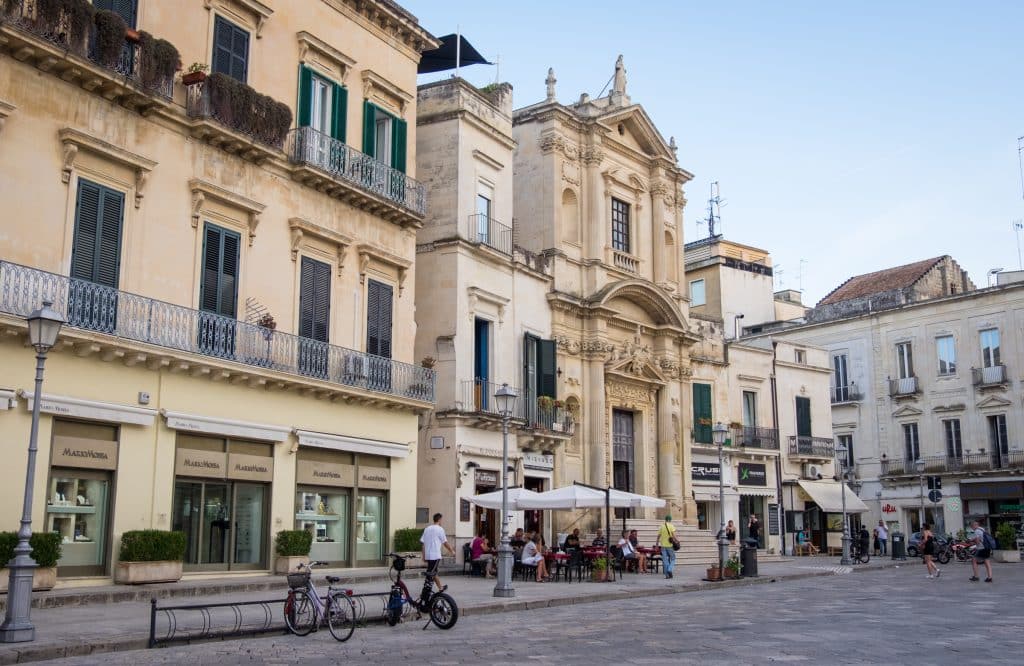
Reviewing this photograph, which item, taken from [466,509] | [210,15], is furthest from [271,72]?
[466,509]

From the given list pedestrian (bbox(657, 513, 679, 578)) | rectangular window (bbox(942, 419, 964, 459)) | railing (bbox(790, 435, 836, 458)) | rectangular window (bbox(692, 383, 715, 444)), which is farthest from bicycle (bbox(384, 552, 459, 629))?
rectangular window (bbox(942, 419, 964, 459))

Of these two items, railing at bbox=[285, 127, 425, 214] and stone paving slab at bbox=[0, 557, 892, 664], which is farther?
railing at bbox=[285, 127, 425, 214]

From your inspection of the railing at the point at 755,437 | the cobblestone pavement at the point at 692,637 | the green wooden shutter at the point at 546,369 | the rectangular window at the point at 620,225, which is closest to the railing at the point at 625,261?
the rectangular window at the point at 620,225

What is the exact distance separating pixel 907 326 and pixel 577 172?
24.5 m

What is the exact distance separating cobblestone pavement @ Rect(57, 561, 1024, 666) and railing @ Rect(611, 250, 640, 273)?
54.9 feet

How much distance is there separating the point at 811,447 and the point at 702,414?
7459 millimetres

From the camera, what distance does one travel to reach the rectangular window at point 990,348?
49.0 metres

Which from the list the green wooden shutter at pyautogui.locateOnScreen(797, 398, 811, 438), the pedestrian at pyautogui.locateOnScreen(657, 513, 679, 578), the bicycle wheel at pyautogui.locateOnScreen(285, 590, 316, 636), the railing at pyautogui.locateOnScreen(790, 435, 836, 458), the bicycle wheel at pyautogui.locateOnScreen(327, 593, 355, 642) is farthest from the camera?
the green wooden shutter at pyautogui.locateOnScreen(797, 398, 811, 438)

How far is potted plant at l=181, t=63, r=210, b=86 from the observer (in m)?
20.0

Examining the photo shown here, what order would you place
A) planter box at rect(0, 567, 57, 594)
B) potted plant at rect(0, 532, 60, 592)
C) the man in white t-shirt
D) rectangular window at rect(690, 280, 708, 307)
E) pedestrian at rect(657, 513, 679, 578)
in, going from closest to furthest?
→ 1. potted plant at rect(0, 532, 60, 592)
2. planter box at rect(0, 567, 57, 594)
3. the man in white t-shirt
4. pedestrian at rect(657, 513, 679, 578)
5. rectangular window at rect(690, 280, 708, 307)

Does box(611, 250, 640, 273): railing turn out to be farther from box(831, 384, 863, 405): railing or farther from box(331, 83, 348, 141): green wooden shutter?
box(831, 384, 863, 405): railing

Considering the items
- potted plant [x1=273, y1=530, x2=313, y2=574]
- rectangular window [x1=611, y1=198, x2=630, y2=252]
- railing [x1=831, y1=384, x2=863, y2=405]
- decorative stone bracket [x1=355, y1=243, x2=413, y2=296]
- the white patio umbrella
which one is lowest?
potted plant [x1=273, y1=530, x2=313, y2=574]

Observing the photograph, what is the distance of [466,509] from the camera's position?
90.7 feet

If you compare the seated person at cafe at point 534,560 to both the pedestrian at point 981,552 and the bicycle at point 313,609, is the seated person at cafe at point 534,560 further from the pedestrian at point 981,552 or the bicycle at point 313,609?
the bicycle at point 313,609
